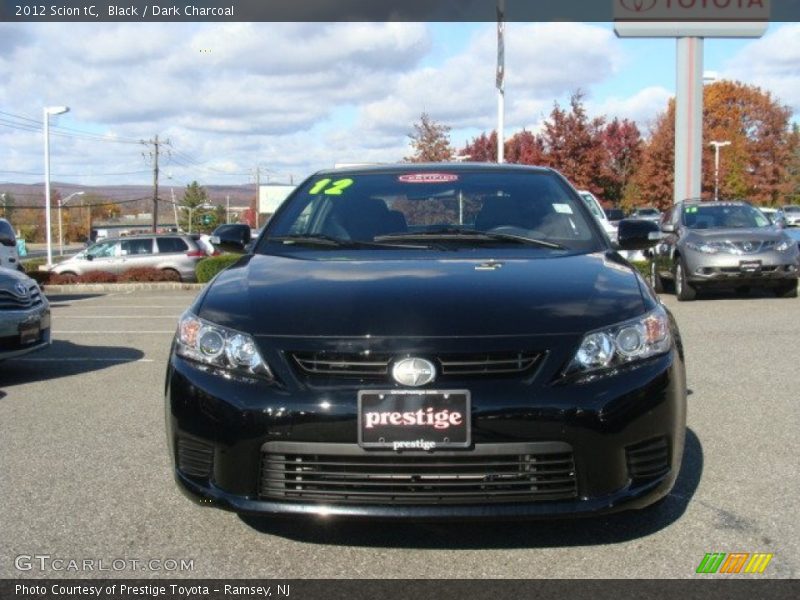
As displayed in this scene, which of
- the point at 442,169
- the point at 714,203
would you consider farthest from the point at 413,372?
the point at 714,203

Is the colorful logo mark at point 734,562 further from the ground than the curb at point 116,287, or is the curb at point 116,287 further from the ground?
the colorful logo mark at point 734,562

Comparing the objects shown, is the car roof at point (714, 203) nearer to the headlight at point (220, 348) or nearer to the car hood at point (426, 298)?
the car hood at point (426, 298)

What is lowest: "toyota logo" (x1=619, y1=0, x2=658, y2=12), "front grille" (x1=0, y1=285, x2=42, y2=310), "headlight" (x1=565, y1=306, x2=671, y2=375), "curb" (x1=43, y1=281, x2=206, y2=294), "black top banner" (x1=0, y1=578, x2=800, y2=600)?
"curb" (x1=43, y1=281, x2=206, y2=294)

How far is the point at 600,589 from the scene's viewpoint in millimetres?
2977

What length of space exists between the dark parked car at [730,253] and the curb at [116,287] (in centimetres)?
1212

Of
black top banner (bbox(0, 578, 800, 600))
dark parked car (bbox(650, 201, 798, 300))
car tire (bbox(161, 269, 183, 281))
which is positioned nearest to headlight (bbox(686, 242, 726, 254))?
dark parked car (bbox(650, 201, 798, 300))

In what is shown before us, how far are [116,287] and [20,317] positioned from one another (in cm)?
1512

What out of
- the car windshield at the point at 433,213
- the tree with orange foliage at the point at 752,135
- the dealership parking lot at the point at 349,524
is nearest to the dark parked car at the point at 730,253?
the dealership parking lot at the point at 349,524

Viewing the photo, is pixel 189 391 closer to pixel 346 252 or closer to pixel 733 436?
pixel 346 252

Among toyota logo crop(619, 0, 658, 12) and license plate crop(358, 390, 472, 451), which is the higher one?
toyota logo crop(619, 0, 658, 12)

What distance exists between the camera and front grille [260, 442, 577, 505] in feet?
9.84

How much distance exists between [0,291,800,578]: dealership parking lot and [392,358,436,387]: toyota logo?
0.49 m

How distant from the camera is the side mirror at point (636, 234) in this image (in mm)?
4840

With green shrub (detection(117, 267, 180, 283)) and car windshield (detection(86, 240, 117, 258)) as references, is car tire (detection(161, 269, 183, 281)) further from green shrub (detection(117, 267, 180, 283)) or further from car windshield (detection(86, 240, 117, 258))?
car windshield (detection(86, 240, 117, 258))
